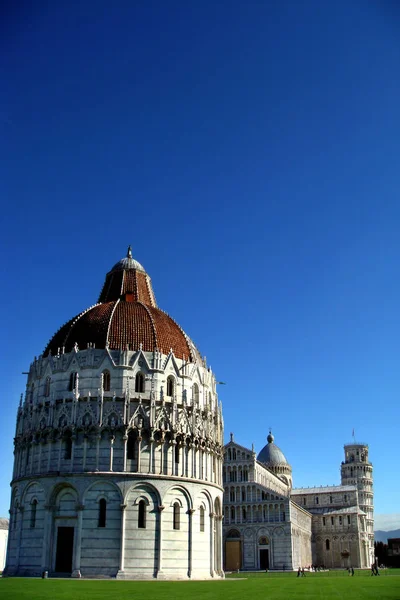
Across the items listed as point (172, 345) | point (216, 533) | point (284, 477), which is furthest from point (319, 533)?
point (172, 345)

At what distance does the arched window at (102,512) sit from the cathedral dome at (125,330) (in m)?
12.5

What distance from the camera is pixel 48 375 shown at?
5384 centimetres

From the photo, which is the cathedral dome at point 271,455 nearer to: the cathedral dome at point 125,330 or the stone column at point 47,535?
the cathedral dome at point 125,330

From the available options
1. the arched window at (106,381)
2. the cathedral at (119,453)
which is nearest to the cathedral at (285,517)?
the cathedral at (119,453)

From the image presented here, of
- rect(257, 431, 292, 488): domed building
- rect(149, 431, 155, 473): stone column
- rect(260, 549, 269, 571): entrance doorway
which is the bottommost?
rect(260, 549, 269, 571): entrance doorway

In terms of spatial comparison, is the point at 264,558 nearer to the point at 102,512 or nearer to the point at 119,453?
the point at 102,512

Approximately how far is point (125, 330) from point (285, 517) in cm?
5640

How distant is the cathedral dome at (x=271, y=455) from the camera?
133m

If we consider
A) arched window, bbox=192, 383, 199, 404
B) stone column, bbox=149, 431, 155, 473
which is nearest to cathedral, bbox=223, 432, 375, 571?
arched window, bbox=192, 383, 199, 404

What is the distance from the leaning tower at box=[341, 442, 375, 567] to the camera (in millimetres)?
143250

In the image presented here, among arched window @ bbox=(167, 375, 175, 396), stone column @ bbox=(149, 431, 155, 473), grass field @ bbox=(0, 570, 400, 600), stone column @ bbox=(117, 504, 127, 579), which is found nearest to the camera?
grass field @ bbox=(0, 570, 400, 600)

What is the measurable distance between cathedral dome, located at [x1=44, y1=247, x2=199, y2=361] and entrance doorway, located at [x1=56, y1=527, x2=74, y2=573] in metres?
14.8

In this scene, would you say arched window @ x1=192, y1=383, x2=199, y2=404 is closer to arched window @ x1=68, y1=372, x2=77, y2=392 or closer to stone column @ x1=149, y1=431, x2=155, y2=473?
stone column @ x1=149, y1=431, x2=155, y2=473

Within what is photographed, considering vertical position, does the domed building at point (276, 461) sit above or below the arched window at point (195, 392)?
above
